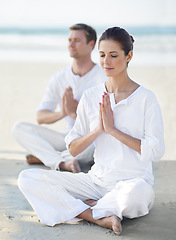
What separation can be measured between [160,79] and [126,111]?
804cm

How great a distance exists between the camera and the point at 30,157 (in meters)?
5.11

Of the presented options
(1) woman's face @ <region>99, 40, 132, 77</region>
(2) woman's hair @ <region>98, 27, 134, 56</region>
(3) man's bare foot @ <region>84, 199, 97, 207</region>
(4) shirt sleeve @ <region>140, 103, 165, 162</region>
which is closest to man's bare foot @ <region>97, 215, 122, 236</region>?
(3) man's bare foot @ <region>84, 199, 97, 207</region>

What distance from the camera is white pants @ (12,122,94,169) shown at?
4.83 meters

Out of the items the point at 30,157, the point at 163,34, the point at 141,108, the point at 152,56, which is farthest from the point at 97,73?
the point at 163,34

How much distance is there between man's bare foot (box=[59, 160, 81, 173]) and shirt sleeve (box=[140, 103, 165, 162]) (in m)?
1.56

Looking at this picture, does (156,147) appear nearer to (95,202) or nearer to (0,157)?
(95,202)

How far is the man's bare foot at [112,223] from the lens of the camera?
3020 mm

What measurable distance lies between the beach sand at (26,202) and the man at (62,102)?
30 cm

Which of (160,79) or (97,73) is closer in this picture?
(97,73)

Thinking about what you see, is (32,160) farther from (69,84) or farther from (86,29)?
(86,29)

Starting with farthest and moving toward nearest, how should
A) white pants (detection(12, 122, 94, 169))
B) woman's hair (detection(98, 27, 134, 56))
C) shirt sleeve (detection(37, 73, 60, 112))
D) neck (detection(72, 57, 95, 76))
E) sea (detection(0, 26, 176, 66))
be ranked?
1. sea (detection(0, 26, 176, 66))
2. shirt sleeve (detection(37, 73, 60, 112))
3. neck (detection(72, 57, 95, 76))
4. white pants (detection(12, 122, 94, 169))
5. woman's hair (detection(98, 27, 134, 56))

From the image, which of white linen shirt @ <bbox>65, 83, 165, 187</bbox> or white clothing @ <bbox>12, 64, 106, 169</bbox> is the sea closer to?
white clothing @ <bbox>12, 64, 106, 169</bbox>

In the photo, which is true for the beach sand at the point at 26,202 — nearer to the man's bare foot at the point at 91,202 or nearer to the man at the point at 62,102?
the man's bare foot at the point at 91,202

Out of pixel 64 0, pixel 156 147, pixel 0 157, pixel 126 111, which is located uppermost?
pixel 64 0
